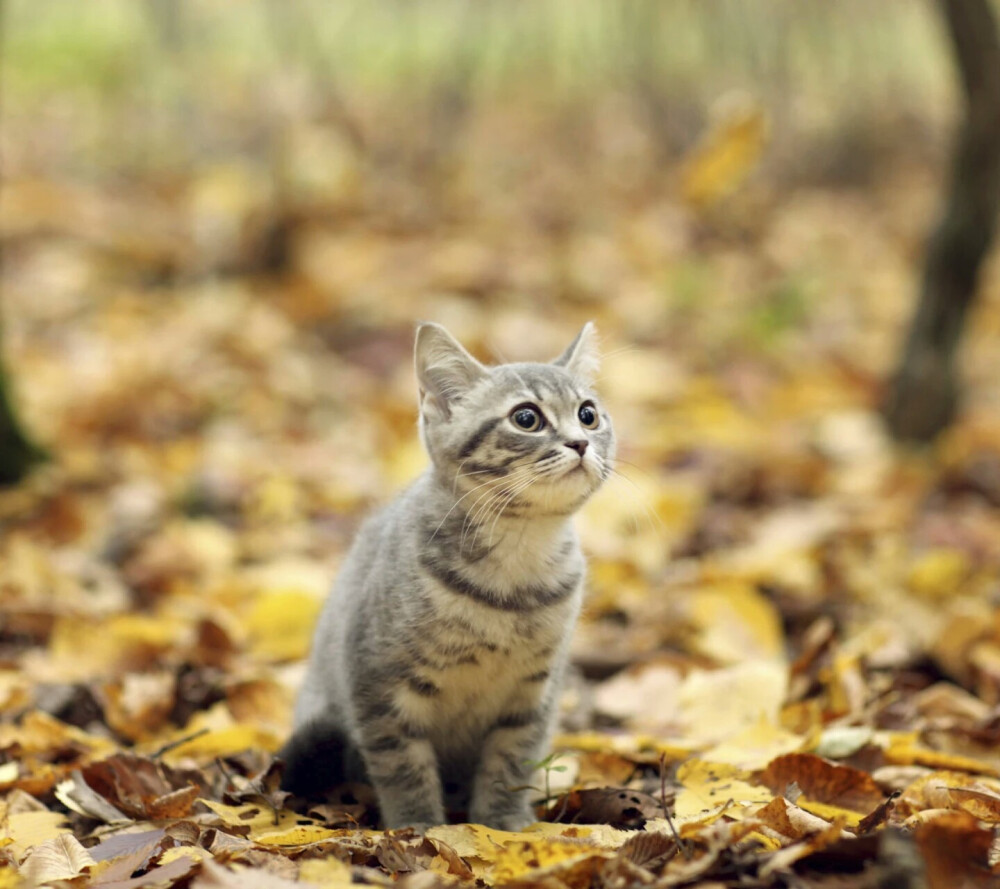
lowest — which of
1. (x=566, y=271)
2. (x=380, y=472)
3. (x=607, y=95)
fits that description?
(x=380, y=472)

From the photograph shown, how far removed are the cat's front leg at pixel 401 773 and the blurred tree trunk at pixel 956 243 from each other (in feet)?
13.7

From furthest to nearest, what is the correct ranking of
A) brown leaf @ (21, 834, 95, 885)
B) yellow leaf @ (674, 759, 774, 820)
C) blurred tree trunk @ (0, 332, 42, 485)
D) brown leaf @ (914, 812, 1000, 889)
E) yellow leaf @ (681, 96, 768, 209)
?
yellow leaf @ (681, 96, 768, 209)
blurred tree trunk @ (0, 332, 42, 485)
yellow leaf @ (674, 759, 774, 820)
brown leaf @ (21, 834, 95, 885)
brown leaf @ (914, 812, 1000, 889)

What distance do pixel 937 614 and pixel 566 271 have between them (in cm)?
451

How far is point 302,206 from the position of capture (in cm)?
824

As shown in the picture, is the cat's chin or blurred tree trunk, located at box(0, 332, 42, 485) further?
blurred tree trunk, located at box(0, 332, 42, 485)

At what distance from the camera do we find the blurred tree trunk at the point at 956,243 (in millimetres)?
5547

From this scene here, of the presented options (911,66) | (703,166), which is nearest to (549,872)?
(703,166)

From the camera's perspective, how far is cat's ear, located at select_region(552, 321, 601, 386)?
11.0ft

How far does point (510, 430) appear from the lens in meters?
3.01

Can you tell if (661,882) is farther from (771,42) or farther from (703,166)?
(771,42)

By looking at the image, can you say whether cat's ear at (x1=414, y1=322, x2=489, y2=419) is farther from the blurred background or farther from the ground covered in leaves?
the blurred background

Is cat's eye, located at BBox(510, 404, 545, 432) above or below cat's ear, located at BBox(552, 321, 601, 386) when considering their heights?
below

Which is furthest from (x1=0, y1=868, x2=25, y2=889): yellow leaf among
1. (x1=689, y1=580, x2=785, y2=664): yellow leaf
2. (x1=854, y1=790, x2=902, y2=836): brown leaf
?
(x1=689, y1=580, x2=785, y2=664): yellow leaf

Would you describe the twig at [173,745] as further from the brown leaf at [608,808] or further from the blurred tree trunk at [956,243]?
the blurred tree trunk at [956,243]
